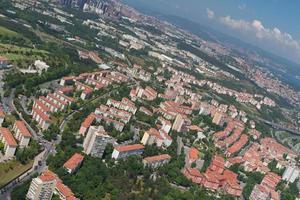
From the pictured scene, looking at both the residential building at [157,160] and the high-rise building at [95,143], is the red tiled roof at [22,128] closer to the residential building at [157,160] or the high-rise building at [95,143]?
the high-rise building at [95,143]

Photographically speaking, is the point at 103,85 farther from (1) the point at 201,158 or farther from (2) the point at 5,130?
(2) the point at 5,130

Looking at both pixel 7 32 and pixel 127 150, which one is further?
pixel 7 32

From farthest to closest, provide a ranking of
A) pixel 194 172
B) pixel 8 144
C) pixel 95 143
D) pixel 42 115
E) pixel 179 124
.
Result: pixel 179 124 → pixel 194 172 → pixel 42 115 → pixel 95 143 → pixel 8 144

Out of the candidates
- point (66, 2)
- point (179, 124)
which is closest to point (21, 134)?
point (179, 124)

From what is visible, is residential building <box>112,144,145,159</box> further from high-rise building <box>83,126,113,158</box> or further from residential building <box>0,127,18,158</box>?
residential building <box>0,127,18,158</box>

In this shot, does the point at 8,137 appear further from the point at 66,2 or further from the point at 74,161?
the point at 66,2

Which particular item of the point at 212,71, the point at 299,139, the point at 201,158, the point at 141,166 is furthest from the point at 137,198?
the point at 212,71

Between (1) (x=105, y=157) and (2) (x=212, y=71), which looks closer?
(1) (x=105, y=157)
